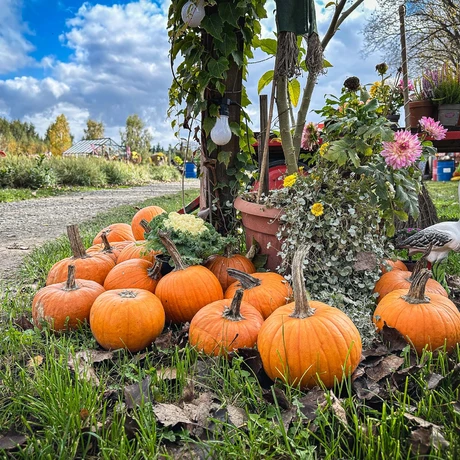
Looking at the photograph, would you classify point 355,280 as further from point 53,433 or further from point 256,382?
point 53,433

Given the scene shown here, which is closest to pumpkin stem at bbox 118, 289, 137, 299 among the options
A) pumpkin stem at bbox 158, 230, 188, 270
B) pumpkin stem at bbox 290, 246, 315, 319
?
pumpkin stem at bbox 158, 230, 188, 270

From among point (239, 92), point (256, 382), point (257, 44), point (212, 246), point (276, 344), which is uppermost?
point (257, 44)

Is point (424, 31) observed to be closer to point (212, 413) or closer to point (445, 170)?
point (445, 170)

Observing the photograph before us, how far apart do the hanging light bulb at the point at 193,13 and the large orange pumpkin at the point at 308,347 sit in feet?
5.72

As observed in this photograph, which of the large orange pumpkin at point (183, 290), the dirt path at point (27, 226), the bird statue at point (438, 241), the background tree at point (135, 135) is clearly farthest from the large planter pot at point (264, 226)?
the background tree at point (135, 135)

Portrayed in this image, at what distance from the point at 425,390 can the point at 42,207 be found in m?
8.43

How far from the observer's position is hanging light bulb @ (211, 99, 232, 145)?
2711mm

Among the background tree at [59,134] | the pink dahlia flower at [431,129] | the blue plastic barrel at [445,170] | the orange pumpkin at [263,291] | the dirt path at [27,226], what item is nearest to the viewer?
the orange pumpkin at [263,291]

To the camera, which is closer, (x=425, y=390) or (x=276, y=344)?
(x=425, y=390)

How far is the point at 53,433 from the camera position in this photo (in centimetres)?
115

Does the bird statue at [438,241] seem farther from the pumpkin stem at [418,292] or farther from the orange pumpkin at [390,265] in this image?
the pumpkin stem at [418,292]

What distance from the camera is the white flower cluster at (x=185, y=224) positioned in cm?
231

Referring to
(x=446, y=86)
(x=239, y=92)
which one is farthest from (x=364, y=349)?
(x=446, y=86)

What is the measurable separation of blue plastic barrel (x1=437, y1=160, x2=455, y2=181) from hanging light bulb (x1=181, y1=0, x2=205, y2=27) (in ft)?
55.6
